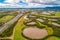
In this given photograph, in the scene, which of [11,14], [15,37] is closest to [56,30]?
[15,37]

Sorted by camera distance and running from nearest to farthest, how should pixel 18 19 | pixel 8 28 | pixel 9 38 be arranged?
pixel 9 38, pixel 8 28, pixel 18 19

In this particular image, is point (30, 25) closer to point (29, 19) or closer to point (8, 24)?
point (29, 19)

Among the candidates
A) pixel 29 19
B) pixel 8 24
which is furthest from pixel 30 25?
pixel 8 24

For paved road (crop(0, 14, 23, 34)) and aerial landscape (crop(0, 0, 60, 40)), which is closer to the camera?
aerial landscape (crop(0, 0, 60, 40))

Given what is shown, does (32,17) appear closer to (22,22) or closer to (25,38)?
(22,22)

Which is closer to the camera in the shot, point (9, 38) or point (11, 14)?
point (9, 38)

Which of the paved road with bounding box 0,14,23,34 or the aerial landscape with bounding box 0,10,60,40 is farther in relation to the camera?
the paved road with bounding box 0,14,23,34

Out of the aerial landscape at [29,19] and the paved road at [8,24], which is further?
the paved road at [8,24]

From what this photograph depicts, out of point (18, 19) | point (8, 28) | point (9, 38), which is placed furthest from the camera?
point (18, 19)
